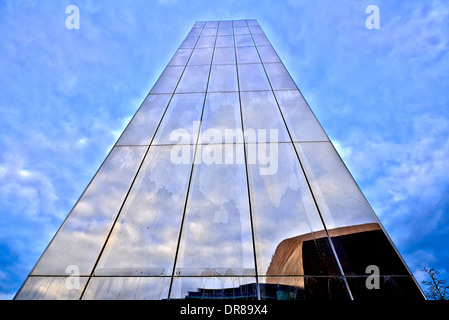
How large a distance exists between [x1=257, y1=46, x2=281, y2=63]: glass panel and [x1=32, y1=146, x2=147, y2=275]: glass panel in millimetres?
4905

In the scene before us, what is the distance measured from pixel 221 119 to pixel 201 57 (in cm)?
364

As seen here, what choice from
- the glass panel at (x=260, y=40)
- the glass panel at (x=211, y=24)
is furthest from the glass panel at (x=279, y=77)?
the glass panel at (x=211, y=24)

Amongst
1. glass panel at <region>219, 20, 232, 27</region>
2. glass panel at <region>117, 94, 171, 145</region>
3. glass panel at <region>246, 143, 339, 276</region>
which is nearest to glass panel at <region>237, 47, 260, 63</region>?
glass panel at <region>117, 94, 171, 145</region>

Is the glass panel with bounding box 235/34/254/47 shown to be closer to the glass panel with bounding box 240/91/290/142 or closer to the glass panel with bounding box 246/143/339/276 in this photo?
the glass panel with bounding box 240/91/290/142

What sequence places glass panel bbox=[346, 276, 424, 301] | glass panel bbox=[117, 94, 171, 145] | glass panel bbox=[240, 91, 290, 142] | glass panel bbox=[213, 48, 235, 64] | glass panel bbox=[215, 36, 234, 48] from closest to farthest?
glass panel bbox=[346, 276, 424, 301] → glass panel bbox=[240, 91, 290, 142] → glass panel bbox=[117, 94, 171, 145] → glass panel bbox=[213, 48, 235, 64] → glass panel bbox=[215, 36, 234, 48]

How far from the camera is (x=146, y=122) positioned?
4965 millimetres

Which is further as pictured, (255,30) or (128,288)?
(255,30)

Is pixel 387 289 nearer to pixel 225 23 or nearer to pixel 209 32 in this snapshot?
pixel 209 32

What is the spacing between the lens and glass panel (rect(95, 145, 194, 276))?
291 cm

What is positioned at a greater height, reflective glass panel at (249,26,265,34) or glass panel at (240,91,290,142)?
reflective glass panel at (249,26,265,34)

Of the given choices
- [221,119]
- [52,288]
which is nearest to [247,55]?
[221,119]

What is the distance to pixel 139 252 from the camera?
3.03 meters

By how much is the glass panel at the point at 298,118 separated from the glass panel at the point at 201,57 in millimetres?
2888

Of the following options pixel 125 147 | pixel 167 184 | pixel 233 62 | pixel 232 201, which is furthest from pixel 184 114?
pixel 233 62
